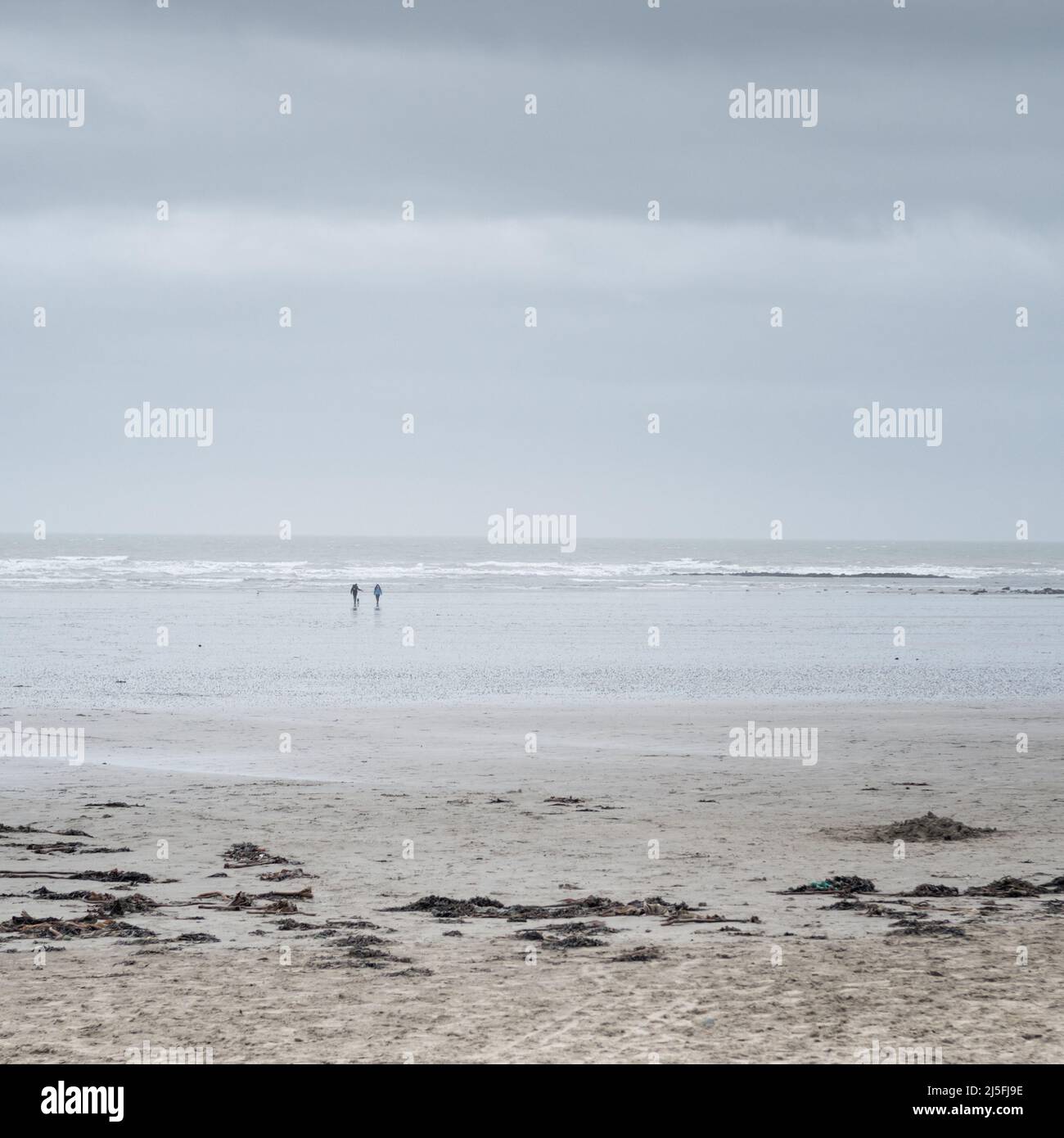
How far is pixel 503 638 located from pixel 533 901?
33170 millimetres

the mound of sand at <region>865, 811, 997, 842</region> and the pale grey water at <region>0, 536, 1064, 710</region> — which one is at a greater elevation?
the pale grey water at <region>0, 536, 1064, 710</region>

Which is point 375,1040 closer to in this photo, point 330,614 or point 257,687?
point 257,687

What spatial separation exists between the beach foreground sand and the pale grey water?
7.86 metres

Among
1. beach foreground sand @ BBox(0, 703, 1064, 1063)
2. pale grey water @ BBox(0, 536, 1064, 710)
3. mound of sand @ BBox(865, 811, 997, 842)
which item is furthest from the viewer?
pale grey water @ BBox(0, 536, 1064, 710)

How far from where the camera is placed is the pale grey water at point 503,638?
29956mm

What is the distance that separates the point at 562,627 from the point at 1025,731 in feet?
90.2

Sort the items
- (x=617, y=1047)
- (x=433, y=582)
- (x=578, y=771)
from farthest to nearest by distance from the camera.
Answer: (x=433, y=582), (x=578, y=771), (x=617, y=1047)

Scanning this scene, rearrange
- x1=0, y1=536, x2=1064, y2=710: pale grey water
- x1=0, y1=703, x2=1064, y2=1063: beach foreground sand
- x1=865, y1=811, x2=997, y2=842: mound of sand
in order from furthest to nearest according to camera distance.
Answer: x1=0, y1=536, x2=1064, y2=710: pale grey water → x1=865, y1=811, x2=997, y2=842: mound of sand → x1=0, y1=703, x2=1064, y2=1063: beach foreground sand

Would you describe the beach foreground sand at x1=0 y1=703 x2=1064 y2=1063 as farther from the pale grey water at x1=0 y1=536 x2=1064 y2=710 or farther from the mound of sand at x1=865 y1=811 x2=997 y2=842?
the pale grey water at x1=0 y1=536 x2=1064 y2=710

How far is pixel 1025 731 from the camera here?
23047 mm

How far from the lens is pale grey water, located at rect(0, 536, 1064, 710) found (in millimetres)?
29956

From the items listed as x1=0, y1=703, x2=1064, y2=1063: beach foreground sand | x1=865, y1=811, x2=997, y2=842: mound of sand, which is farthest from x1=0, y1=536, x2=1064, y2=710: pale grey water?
x1=865, y1=811, x2=997, y2=842: mound of sand

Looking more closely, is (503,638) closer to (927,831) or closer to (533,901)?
(927,831)
